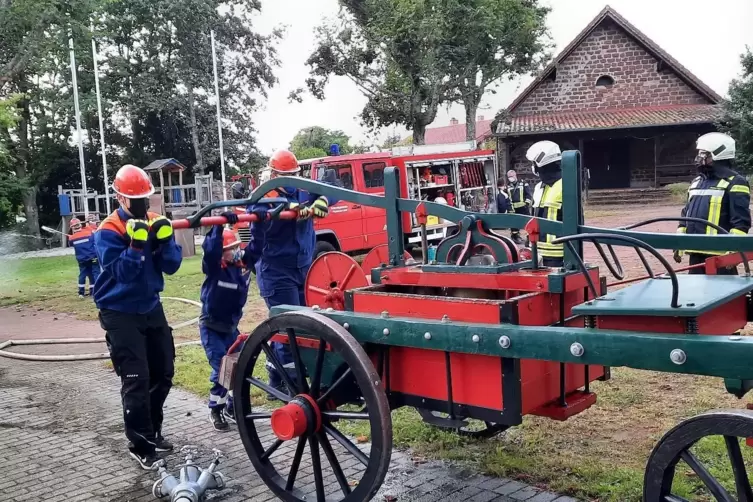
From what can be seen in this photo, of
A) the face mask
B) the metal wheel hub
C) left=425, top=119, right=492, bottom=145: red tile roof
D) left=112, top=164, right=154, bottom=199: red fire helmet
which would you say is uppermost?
left=425, top=119, right=492, bottom=145: red tile roof

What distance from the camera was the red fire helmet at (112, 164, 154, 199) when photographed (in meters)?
4.10

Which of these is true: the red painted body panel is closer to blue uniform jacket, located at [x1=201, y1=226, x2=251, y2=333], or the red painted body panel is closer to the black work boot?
blue uniform jacket, located at [x1=201, y1=226, x2=251, y2=333]

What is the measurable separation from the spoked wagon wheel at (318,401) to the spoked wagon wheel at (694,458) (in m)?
1.03

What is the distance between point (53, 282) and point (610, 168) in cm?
2121

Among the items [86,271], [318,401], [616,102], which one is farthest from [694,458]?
[616,102]

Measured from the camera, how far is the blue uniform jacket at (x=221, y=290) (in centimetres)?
473

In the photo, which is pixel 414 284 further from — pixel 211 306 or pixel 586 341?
pixel 211 306

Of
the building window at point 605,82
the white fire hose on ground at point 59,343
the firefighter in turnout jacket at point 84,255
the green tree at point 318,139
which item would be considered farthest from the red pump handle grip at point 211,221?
the green tree at point 318,139

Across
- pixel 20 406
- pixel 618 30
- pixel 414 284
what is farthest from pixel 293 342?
pixel 618 30

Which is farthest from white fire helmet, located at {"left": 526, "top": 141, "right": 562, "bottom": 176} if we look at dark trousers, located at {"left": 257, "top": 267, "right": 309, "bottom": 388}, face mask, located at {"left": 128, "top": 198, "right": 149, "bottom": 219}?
face mask, located at {"left": 128, "top": 198, "right": 149, "bottom": 219}

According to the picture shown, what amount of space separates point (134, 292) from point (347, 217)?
8.10 metres

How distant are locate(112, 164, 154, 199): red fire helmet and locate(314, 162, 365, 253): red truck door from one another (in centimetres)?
759

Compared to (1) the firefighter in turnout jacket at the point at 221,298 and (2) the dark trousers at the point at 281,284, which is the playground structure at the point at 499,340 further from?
(2) the dark trousers at the point at 281,284

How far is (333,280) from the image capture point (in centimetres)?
400
